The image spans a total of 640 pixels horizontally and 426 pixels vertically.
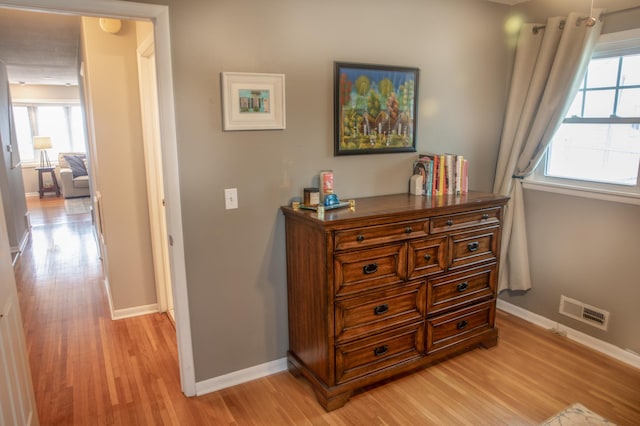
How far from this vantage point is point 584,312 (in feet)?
9.66

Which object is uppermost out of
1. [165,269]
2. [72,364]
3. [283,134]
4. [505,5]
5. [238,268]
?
[505,5]

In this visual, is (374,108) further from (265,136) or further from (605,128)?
(605,128)

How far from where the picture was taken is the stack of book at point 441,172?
2.85 metres

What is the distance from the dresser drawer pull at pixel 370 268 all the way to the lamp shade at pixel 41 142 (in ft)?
31.5

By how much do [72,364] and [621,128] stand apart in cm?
390

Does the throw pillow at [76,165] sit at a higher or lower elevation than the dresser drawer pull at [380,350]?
higher

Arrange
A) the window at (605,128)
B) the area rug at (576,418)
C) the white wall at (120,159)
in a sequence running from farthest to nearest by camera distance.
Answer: the white wall at (120,159)
the window at (605,128)
the area rug at (576,418)

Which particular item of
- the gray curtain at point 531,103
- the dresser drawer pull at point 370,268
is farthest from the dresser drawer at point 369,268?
the gray curtain at point 531,103

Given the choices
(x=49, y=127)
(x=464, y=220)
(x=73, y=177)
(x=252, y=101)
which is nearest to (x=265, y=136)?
(x=252, y=101)

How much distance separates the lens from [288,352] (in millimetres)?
2680

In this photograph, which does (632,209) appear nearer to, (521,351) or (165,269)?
(521,351)

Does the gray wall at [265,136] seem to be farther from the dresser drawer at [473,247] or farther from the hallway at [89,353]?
the dresser drawer at [473,247]

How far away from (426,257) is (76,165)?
363 inches

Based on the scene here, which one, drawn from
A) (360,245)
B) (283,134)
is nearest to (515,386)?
(360,245)
